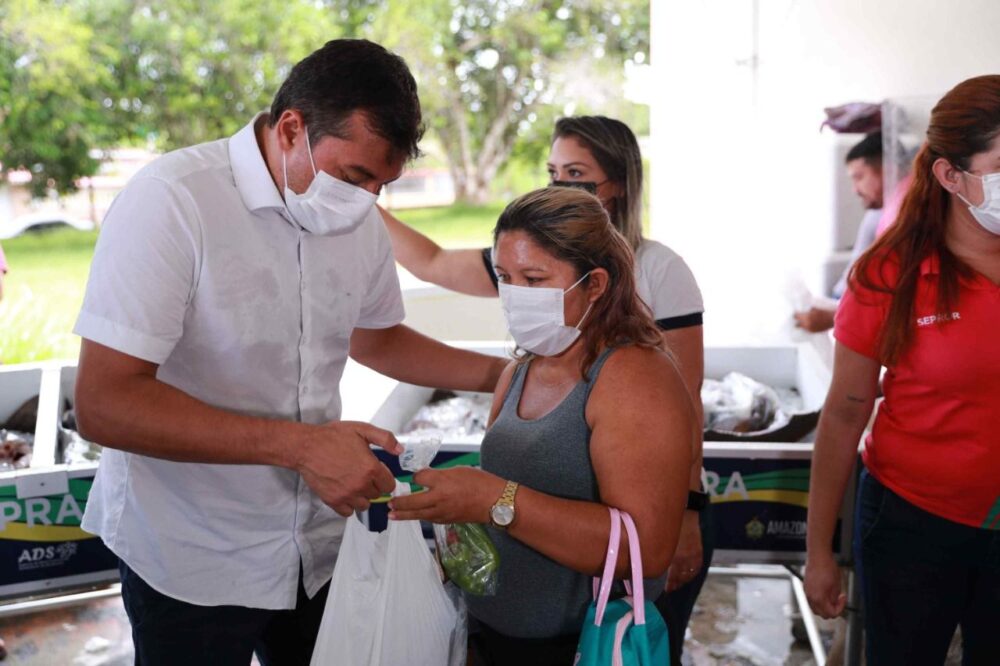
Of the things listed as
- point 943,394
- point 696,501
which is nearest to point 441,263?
point 696,501

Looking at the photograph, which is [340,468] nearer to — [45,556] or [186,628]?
[186,628]

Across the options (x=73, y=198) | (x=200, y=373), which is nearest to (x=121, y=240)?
(x=200, y=373)

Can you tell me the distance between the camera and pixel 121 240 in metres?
1.35

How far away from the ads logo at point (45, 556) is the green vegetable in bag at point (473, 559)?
1276 millimetres

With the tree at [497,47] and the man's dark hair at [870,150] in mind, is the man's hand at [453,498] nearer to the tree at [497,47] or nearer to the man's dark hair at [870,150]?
the man's dark hair at [870,150]

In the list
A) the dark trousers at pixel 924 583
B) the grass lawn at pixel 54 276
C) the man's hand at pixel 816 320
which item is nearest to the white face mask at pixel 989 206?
the dark trousers at pixel 924 583

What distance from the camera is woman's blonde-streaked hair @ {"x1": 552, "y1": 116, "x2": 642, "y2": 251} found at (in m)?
2.12

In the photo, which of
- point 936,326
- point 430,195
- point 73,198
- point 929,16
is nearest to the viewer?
point 936,326

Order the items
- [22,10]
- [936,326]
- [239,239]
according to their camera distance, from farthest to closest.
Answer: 1. [22,10]
2. [936,326]
3. [239,239]

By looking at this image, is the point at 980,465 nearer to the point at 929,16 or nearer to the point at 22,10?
the point at 929,16

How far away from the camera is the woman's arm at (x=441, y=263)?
7.88ft

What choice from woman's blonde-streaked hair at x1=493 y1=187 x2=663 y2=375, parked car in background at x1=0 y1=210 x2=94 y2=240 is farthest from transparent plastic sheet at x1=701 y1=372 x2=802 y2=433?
parked car in background at x1=0 y1=210 x2=94 y2=240

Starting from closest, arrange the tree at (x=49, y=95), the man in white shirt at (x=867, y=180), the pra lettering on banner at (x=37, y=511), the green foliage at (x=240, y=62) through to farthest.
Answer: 1. the pra lettering on banner at (x=37, y=511)
2. the man in white shirt at (x=867, y=180)
3. the tree at (x=49, y=95)
4. the green foliage at (x=240, y=62)

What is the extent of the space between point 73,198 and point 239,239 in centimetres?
1037
